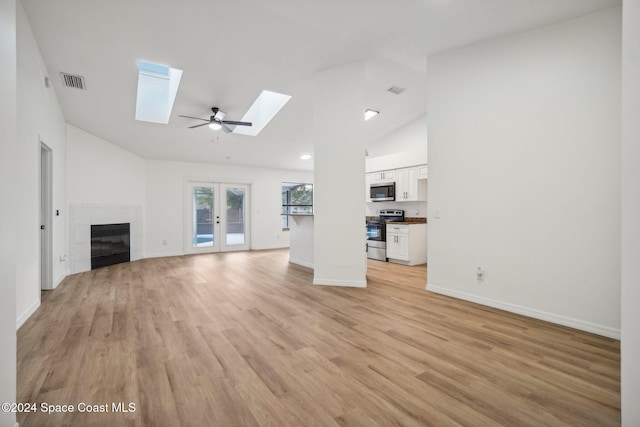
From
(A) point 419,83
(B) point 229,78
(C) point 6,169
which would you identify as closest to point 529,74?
(A) point 419,83

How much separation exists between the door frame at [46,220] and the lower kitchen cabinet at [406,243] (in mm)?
5739

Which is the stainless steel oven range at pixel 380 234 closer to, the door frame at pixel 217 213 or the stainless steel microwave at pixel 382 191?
the stainless steel microwave at pixel 382 191

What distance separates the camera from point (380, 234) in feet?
20.5

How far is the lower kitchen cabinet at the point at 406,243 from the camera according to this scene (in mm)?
5668

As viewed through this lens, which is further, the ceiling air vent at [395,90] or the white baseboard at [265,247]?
the white baseboard at [265,247]

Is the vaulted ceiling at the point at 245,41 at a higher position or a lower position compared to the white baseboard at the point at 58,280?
higher

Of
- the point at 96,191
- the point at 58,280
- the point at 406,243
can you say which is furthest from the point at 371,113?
the point at 58,280

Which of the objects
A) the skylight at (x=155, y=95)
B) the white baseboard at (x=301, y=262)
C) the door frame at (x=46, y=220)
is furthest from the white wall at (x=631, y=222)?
the door frame at (x=46, y=220)

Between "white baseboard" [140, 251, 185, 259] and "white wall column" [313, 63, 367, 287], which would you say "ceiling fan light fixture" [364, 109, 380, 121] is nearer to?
"white wall column" [313, 63, 367, 287]

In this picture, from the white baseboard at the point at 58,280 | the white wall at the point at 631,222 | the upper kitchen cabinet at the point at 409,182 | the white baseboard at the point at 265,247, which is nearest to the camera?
the white wall at the point at 631,222

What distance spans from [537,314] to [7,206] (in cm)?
418

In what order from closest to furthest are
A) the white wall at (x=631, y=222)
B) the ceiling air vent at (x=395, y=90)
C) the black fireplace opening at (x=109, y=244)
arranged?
the white wall at (x=631, y=222), the ceiling air vent at (x=395, y=90), the black fireplace opening at (x=109, y=244)

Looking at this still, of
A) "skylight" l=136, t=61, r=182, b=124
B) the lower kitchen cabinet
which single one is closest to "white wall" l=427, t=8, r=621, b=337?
the lower kitchen cabinet

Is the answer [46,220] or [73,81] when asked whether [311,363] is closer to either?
[46,220]
